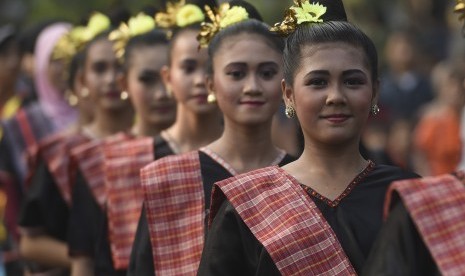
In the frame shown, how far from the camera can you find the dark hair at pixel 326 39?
5.59m

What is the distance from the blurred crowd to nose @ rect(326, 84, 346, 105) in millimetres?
1242

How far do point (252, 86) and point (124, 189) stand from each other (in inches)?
54.1

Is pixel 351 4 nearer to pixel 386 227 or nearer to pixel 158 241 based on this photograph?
pixel 158 241

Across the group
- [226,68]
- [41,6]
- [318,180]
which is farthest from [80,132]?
[41,6]

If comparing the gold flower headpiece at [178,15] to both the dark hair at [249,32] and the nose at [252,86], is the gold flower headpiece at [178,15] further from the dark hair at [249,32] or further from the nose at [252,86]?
the nose at [252,86]

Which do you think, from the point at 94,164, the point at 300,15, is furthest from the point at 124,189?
the point at 300,15

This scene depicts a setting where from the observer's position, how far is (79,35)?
9672 mm

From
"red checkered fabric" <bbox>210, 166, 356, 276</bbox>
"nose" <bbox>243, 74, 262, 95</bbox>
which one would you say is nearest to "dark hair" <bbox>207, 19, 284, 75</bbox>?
"nose" <bbox>243, 74, 262, 95</bbox>

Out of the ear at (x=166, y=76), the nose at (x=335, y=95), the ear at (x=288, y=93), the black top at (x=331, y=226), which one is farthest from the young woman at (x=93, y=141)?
the nose at (x=335, y=95)

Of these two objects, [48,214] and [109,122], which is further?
[109,122]

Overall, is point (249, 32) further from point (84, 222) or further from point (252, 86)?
point (84, 222)

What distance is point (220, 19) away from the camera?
273 inches

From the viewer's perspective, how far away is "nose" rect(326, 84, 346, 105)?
5.42 meters

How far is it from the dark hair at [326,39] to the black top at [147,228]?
898 millimetres
